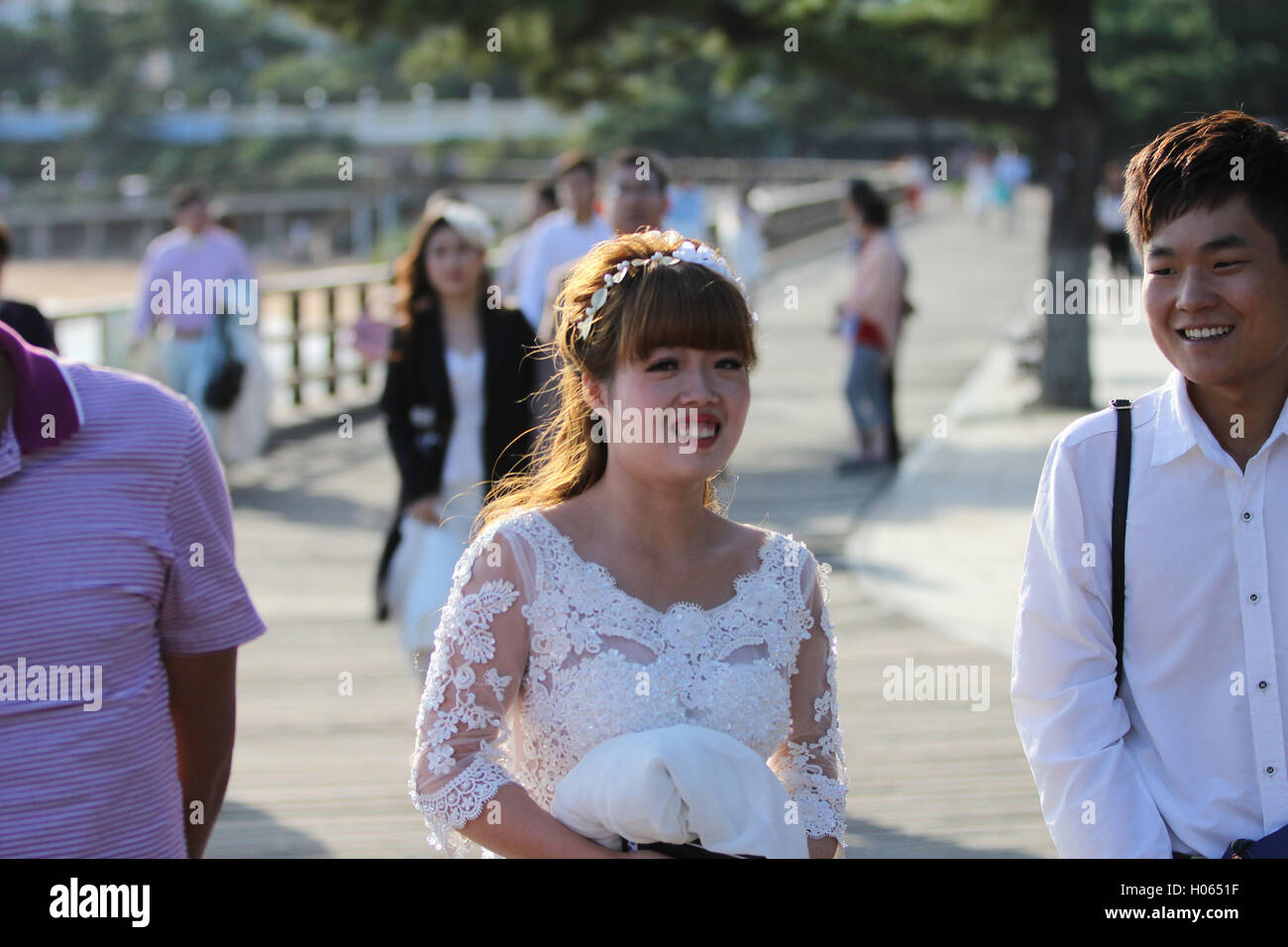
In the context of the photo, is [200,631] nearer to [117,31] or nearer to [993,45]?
[993,45]

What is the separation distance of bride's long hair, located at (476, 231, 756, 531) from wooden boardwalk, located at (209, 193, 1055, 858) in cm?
72

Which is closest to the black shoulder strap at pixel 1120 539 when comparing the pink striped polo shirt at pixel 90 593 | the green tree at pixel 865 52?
the pink striped polo shirt at pixel 90 593

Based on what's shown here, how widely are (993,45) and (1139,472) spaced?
36.4 feet

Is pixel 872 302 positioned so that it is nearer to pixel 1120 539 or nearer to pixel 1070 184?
pixel 1070 184

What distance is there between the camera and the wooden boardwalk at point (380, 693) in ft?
16.2

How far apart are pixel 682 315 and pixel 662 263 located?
10cm

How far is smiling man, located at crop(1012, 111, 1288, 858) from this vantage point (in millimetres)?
2352

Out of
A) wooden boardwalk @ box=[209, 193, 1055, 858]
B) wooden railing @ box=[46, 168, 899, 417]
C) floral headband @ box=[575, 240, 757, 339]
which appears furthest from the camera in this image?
wooden railing @ box=[46, 168, 899, 417]

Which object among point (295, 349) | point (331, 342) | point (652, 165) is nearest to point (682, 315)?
point (652, 165)

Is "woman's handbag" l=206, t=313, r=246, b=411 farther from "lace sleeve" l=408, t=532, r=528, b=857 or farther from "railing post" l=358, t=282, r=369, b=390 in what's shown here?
"lace sleeve" l=408, t=532, r=528, b=857

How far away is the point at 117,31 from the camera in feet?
249

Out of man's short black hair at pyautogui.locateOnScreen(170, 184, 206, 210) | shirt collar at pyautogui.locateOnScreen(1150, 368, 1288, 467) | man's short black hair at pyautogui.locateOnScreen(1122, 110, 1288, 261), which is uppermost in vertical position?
man's short black hair at pyautogui.locateOnScreen(170, 184, 206, 210)

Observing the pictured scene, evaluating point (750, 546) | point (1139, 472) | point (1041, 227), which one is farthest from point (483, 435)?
point (1041, 227)

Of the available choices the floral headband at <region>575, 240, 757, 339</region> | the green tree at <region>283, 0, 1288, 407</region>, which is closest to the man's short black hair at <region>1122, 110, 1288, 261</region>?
the floral headband at <region>575, 240, 757, 339</region>
